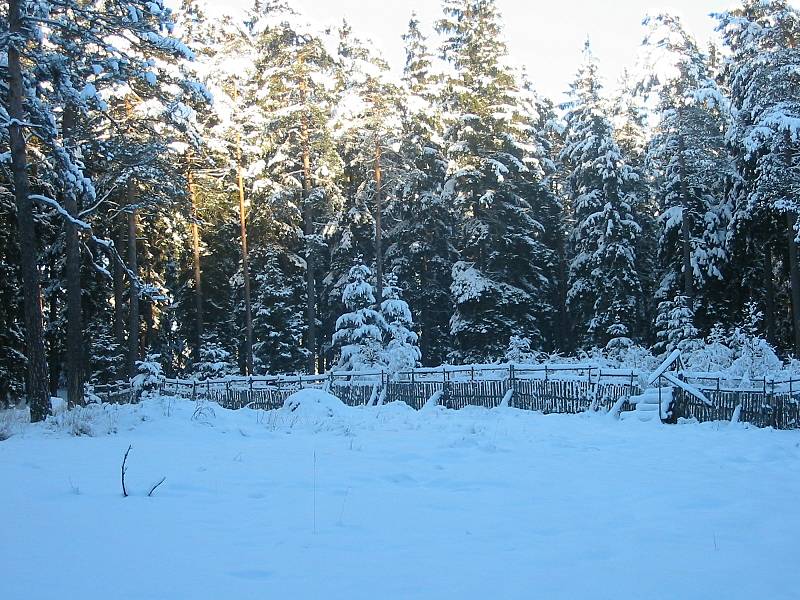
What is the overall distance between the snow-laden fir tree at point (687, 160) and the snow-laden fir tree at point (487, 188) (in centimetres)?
605

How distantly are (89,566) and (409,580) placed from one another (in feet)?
5.97

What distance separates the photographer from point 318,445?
9633 mm

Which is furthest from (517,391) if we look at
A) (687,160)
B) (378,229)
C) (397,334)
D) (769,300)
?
(687,160)

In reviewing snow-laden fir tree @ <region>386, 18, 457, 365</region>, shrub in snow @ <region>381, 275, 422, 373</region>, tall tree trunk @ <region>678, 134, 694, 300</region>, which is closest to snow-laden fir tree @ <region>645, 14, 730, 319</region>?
tall tree trunk @ <region>678, 134, 694, 300</region>

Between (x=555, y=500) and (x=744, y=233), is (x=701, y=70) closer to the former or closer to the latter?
(x=744, y=233)

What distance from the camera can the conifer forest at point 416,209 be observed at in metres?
24.0

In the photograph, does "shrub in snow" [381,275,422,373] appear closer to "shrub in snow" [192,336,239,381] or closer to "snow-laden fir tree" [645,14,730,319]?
"shrub in snow" [192,336,239,381]

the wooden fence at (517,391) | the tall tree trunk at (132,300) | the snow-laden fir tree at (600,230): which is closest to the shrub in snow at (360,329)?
the wooden fence at (517,391)

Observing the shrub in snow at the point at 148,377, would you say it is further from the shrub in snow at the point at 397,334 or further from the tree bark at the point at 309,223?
the tree bark at the point at 309,223

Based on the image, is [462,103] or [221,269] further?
[221,269]

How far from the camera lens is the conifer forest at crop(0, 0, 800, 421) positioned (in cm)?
2403

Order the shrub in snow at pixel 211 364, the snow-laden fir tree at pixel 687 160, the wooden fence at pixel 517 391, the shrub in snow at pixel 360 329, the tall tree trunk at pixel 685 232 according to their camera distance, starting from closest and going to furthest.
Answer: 1. the wooden fence at pixel 517 391
2. the shrub in snow at pixel 360 329
3. the snow-laden fir tree at pixel 687 160
4. the tall tree trunk at pixel 685 232
5. the shrub in snow at pixel 211 364

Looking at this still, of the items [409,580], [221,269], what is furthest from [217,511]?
[221,269]

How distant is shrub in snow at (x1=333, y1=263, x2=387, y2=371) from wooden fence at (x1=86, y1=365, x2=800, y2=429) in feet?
10.3
